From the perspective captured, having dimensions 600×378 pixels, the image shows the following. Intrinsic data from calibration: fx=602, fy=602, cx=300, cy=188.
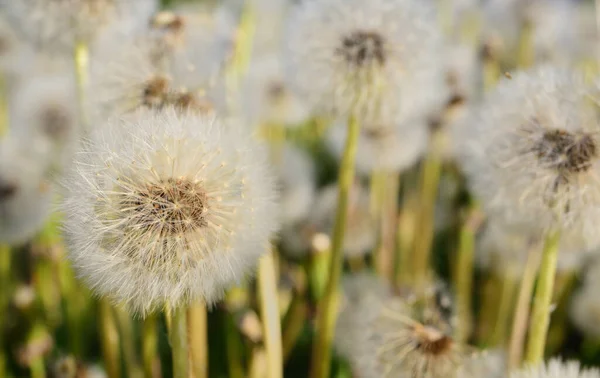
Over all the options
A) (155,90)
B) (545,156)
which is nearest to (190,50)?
(155,90)

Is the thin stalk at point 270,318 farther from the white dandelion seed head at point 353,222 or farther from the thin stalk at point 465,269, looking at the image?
the white dandelion seed head at point 353,222

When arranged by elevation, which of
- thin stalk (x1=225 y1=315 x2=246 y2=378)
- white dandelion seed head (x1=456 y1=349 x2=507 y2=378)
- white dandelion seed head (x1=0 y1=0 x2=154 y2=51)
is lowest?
thin stalk (x1=225 y1=315 x2=246 y2=378)

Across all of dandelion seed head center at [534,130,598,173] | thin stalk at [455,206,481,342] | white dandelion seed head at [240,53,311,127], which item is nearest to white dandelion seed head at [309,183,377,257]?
thin stalk at [455,206,481,342]

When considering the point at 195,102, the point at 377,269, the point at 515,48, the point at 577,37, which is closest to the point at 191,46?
the point at 195,102

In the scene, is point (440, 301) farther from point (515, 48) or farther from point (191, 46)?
point (515, 48)

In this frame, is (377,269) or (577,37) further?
(577,37)

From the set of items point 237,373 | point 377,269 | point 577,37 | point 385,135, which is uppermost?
point 577,37

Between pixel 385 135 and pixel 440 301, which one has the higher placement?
pixel 385 135

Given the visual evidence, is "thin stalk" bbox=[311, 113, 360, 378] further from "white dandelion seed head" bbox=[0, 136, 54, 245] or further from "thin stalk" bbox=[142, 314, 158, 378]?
"white dandelion seed head" bbox=[0, 136, 54, 245]
